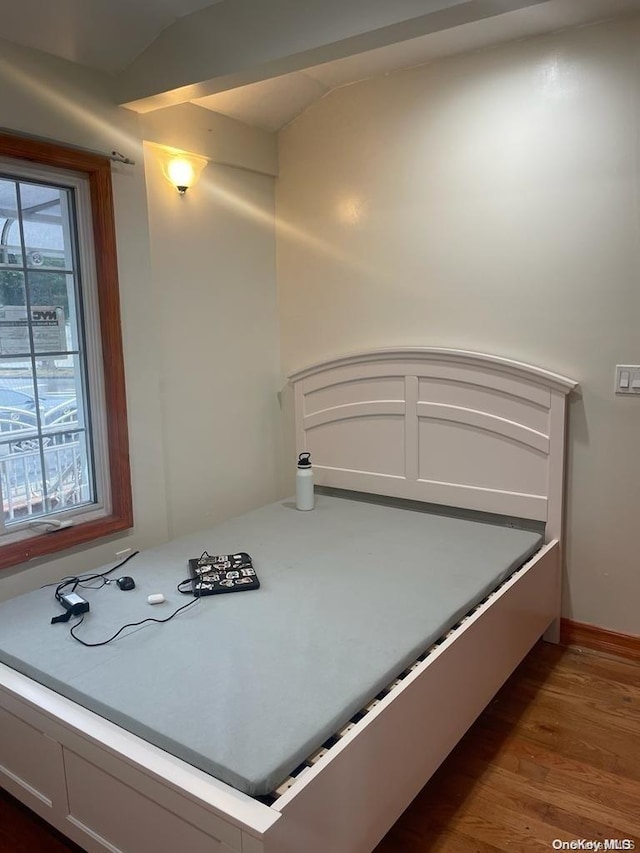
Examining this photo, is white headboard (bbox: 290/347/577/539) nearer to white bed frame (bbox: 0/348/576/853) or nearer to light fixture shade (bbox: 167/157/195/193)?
white bed frame (bbox: 0/348/576/853)

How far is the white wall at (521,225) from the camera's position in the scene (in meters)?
2.62

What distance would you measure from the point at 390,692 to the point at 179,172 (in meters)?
2.33

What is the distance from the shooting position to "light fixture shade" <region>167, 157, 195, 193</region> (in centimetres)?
293

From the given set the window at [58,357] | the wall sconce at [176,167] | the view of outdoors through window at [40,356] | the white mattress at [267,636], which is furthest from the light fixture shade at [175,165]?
the white mattress at [267,636]

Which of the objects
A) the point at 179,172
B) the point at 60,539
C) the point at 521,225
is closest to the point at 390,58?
the point at 521,225

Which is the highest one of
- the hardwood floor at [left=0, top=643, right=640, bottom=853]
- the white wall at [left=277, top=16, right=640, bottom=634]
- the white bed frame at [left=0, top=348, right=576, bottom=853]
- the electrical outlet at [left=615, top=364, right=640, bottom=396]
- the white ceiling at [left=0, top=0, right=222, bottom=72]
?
the white ceiling at [left=0, top=0, right=222, bottom=72]

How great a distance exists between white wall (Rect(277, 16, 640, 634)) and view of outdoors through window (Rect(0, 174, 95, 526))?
137 cm

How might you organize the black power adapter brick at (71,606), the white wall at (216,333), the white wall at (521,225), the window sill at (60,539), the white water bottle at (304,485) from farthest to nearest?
1. the white water bottle at (304,485)
2. the white wall at (216,333)
3. the white wall at (521,225)
4. the window sill at (60,539)
5. the black power adapter brick at (71,606)

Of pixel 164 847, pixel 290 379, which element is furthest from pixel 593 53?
pixel 164 847

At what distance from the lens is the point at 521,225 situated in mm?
2832

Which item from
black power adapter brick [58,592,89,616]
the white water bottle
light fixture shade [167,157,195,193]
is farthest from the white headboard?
black power adapter brick [58,592,89,616]

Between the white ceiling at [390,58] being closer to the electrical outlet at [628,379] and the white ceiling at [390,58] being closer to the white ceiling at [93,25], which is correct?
the white ceiling at [93,25]

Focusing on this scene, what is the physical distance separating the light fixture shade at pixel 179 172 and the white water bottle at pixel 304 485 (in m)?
1.39

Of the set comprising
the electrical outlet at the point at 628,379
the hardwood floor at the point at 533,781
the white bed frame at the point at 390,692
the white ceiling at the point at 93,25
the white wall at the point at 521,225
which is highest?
the white ceiling at the point at 93,25
